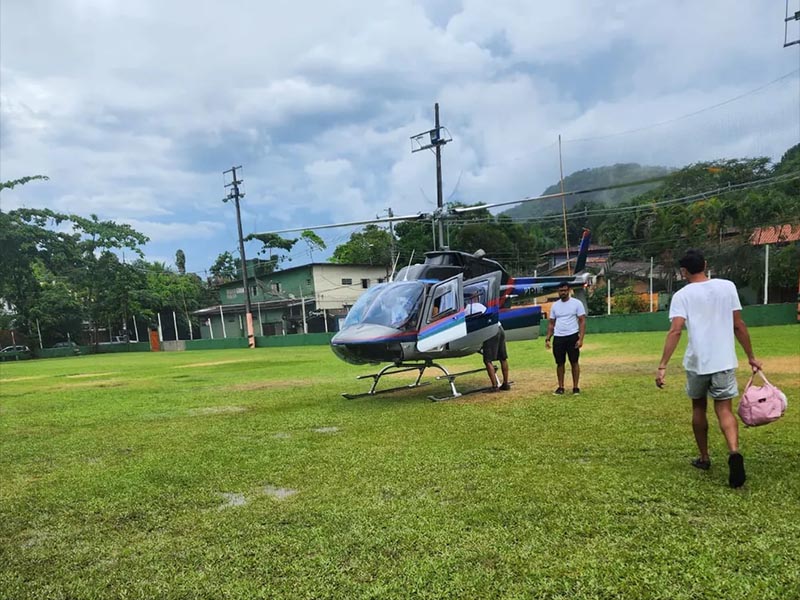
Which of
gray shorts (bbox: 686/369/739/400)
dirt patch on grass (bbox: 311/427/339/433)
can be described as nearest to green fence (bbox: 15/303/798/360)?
dirt patch on grass (bbox: 311/427/339/433)

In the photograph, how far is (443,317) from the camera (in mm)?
7410

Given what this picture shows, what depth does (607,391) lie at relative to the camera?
24.1 feet

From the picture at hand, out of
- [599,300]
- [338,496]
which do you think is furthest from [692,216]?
[338,496]

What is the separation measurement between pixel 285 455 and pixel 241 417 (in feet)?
8.16

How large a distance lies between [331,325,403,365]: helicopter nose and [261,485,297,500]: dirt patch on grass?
10.4ft

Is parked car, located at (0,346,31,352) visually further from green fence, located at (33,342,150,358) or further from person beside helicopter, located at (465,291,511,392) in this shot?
person beside helicopter, located at (465,291,511,392)

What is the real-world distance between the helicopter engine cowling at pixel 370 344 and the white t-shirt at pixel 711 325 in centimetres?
411

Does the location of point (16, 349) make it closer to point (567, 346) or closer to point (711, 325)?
point (567, 346)

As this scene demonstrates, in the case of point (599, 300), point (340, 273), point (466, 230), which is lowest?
point (599, 300)

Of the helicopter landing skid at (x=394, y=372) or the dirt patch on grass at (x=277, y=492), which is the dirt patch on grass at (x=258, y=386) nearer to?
the helicopter landing skid at (x=394, y=372)

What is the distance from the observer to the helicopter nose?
22.9 ft

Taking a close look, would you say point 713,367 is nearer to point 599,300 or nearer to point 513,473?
point 513,473

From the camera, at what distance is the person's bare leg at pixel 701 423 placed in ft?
12.1

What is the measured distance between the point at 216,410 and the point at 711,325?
22.1 feet
